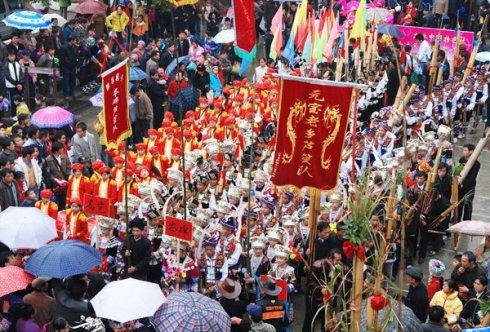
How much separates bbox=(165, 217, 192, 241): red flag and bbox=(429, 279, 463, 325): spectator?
2.78m

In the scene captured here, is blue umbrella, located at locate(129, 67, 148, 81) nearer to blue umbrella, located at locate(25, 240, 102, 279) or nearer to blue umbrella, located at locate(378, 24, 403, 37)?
blue umbrella, located at locate(378, 24, 403, 37)

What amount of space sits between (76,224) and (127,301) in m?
3.33

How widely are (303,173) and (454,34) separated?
12598mm

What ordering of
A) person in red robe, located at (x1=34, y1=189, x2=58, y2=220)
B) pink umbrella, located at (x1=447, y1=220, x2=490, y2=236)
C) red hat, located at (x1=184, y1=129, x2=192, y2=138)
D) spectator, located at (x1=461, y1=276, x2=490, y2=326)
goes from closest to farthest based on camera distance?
spectator, located at (x1=461, y1=276, x2=490, y2=326) → pink umbrella, located at (x1=447, y1=220, x2=490, y2=236) → person in red robe, located at (x1=34, y1=189, x2=58, y2=220) → red hat, located at (x1=184, y1=129, x2=192, y2=138)

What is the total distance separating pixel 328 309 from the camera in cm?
841

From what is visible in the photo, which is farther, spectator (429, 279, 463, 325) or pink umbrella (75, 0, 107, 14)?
pink umbrella (75, 0, 107, 14)

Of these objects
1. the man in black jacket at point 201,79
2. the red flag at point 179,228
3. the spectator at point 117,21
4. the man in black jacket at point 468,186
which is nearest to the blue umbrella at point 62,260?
the red flag at point 179,228

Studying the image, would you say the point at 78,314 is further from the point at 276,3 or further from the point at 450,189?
the point at 276,3

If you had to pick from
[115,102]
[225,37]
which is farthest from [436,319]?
[225,37]

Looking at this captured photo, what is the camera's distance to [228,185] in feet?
47.5

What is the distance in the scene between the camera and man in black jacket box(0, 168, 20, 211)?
43.0 feet

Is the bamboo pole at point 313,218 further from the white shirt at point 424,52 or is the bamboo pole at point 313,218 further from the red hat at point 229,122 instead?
the white shirt at point 424,52

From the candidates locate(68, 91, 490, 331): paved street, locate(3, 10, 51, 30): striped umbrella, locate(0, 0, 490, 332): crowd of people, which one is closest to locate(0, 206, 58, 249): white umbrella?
locate(0, 0, 490, 332): crowd of people

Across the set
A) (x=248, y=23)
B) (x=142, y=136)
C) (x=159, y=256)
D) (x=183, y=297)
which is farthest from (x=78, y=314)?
(x=142, y=136)
